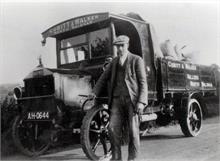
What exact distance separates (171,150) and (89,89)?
179cm

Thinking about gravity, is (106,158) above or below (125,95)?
below

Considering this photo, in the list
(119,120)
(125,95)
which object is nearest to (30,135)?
(119,120)

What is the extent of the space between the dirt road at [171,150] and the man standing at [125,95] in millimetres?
903

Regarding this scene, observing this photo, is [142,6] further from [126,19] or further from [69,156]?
[69,156]

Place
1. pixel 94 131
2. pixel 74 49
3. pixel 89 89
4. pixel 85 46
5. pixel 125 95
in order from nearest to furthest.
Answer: pixel 125 95 → pixel 94 131 → pixel 89 89 → pixel 85 46 → pixel 74 49

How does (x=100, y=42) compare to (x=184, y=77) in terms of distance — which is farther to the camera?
(x=184, y=77)

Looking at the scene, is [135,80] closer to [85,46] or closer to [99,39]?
[99,39]

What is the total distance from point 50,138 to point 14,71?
1328 mm

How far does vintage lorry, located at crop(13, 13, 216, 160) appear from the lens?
5.60 metres

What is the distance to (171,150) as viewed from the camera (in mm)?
5793

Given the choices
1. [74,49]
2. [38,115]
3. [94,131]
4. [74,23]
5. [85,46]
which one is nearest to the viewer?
[94,131]

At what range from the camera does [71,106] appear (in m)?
5.71

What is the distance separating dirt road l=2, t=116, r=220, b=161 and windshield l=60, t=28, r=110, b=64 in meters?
1.81

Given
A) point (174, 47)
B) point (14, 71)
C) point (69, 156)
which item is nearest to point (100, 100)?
point (69, 156)
